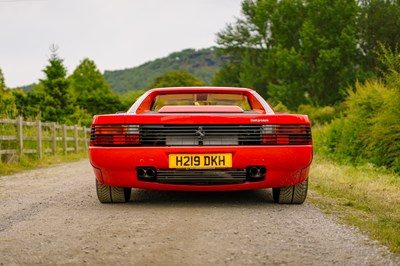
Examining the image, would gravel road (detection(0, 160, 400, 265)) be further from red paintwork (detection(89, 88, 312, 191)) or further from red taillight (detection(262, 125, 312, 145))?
red taillight (detection(262, 125, 312, 145))

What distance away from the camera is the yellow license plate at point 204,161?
4.67 meters

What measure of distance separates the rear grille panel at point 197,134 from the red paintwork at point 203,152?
5 cm

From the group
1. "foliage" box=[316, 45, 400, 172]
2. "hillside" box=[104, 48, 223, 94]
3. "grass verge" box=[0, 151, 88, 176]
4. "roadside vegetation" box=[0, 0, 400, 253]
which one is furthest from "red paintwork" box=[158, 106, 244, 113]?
"hillside" box=[104, 48, 223, 94]

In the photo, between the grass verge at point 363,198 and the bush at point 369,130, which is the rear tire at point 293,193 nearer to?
the grass verge at point 363,198

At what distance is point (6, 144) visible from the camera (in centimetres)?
1220

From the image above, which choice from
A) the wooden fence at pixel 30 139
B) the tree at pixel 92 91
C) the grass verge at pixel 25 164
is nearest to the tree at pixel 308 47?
the tree at pixel 92 91

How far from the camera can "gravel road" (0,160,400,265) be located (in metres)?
2.94

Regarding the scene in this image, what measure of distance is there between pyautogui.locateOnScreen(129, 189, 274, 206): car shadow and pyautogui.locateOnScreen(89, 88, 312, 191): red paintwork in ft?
1.53

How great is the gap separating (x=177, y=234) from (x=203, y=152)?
120 centimetres

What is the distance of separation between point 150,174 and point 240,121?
38.2 inches

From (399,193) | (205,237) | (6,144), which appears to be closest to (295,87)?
(6,144)

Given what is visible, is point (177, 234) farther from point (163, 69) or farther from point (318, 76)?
point (163, 69)

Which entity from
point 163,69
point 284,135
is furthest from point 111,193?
point 163,69

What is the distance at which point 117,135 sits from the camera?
477 cm
